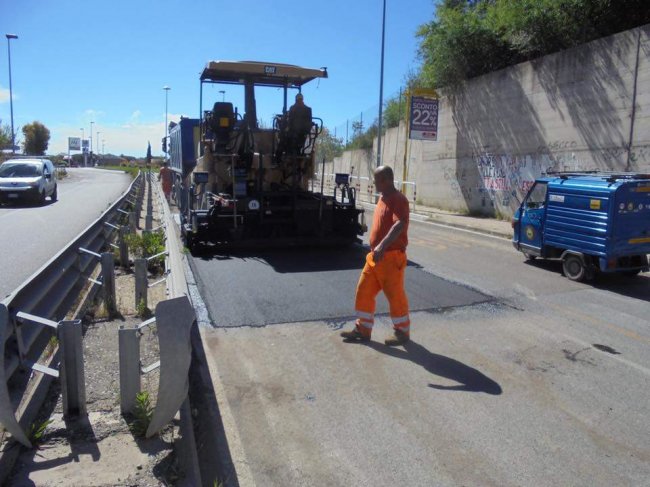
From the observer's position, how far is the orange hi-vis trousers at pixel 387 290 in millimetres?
5480

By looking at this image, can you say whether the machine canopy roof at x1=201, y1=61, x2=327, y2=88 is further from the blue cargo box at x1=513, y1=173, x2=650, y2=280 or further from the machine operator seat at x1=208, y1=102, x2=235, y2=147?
the blue cargo box at x1=513, y1=173, x2=650, y2=280

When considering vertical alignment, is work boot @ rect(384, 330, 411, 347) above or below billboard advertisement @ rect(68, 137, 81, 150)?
below

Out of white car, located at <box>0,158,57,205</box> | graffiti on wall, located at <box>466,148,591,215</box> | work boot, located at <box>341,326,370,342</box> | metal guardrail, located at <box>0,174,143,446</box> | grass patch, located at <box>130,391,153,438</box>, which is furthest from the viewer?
white car, located at <box>0,158,57,205</box>

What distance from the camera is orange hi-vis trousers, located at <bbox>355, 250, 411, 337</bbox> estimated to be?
216 inches

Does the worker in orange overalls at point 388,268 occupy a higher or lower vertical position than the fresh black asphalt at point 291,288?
higher

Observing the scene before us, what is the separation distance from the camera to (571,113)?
15.0 metres

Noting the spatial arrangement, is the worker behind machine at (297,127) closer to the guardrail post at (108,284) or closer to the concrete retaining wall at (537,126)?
the guardrail post at (108,284)

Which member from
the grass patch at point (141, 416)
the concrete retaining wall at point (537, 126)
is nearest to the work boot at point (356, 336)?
the grass patch at point (141, 416)

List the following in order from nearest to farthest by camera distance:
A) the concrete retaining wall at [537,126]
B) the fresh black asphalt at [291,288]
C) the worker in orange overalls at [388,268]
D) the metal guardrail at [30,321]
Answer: the metal guardrail at [30,321] → the worker in orange overalls at [388,268] → the fresh black asphalt at [291,288] → the concrete retaining wall at [537,126]

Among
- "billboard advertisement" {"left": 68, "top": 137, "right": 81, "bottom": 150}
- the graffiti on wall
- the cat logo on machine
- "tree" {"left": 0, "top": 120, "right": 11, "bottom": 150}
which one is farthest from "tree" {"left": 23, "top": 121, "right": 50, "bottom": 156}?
the cat logo on machine

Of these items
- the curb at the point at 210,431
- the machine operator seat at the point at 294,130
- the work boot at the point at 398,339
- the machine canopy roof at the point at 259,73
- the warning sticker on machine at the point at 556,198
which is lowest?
the curb at the point at 210,431

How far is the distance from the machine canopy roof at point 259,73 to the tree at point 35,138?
267ft

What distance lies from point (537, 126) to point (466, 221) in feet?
11.7

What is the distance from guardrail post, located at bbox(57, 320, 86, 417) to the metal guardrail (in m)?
0.01
